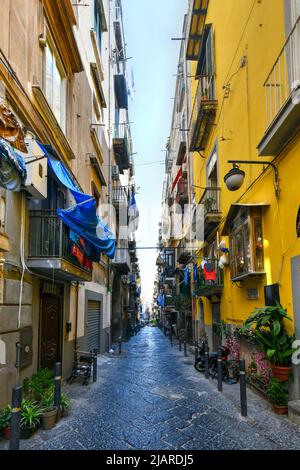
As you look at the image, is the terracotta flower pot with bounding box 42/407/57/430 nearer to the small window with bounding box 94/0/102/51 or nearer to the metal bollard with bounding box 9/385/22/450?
the metal bollard with bounding box 9/385/22/450

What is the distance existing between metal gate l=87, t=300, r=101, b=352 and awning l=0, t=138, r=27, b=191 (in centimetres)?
955

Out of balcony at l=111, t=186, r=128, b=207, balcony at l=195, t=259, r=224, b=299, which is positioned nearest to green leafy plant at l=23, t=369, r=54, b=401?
balcony at l=195, t=259, r=224, b=299

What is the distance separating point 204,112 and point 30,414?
11.7 meters

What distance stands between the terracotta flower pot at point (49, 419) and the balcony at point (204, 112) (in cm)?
1140

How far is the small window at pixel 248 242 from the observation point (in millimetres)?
8734

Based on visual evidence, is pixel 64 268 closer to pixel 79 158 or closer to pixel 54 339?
pixel 54 339

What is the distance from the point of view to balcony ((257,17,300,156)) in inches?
245

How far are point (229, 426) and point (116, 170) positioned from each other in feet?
62.2

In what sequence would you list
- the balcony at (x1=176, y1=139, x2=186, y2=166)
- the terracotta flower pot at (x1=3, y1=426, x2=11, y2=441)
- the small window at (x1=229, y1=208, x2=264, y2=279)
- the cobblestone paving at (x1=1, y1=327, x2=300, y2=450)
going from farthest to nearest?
the balcony at (x1=176, y1=139, x2=186, y2=166) < the small window at (x1=229, y1=208, x2=264, y2=279) < the cobblestone paving at (x1=1, y1=327, x2=300, y2=450) < the terracotta flower pot at (x1=3, y1=426, x2=11, y2=441)

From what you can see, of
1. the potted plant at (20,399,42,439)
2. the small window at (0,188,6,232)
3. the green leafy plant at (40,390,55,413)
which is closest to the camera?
the potted plant at (20,399,42,439)

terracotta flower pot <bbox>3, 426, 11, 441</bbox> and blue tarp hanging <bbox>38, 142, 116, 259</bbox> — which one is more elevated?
blue tarp hanging <bbox>38, 142, 116, 259</bbox>

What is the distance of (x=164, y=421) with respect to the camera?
6.86 meters

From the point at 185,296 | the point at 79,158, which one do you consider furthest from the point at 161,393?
the point at 185,296
